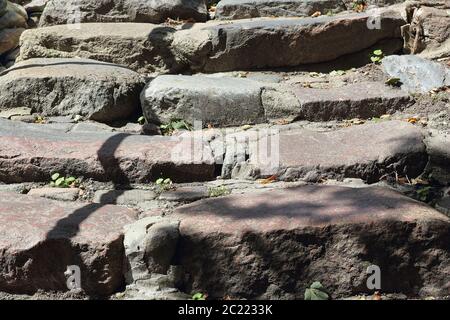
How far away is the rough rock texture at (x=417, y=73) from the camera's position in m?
4.06

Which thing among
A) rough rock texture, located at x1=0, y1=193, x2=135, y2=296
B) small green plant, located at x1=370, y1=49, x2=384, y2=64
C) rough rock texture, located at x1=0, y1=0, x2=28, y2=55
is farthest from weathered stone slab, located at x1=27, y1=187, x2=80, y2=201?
rough rock texture, located at x1=0, y1=0, x2=28, y2=55

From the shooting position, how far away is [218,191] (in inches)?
127

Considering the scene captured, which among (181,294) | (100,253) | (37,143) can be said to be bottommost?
(181,294)

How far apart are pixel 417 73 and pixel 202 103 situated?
137 cm

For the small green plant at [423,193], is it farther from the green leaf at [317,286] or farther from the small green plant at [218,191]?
the small green plant at [218,191]

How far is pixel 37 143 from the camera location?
3443 mm

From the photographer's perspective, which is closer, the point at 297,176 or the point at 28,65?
the point at 297,176

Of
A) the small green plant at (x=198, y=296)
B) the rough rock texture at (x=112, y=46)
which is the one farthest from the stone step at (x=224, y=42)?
the small green plant at (x=198, y=296)

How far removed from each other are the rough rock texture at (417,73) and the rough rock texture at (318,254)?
150 cm

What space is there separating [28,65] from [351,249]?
2.50 meters

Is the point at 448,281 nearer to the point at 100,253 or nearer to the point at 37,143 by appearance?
the point at 100,253

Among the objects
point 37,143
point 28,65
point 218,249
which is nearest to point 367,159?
point 218,249

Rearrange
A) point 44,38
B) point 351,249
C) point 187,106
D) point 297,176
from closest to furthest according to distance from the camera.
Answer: point 351,249, point 297,176, point 187,106, point 44,38

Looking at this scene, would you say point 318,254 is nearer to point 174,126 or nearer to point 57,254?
point 57,254
